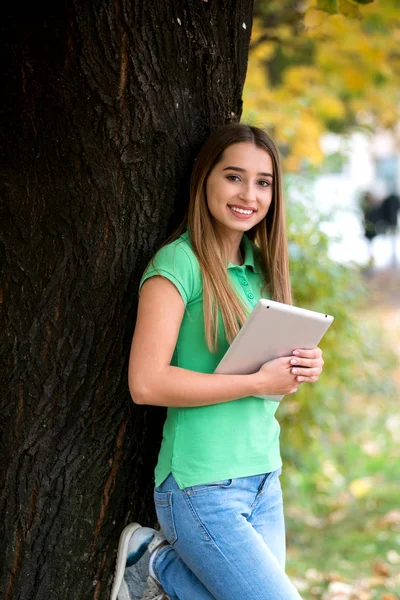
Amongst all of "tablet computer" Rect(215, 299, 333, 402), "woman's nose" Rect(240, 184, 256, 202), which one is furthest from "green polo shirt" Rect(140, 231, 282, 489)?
"woman's nose" Rect(240, 184, 256, 202)

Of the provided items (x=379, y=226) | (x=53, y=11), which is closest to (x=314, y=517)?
(x=53, y=11)

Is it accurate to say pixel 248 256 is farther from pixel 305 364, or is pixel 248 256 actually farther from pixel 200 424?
pixel 200 424

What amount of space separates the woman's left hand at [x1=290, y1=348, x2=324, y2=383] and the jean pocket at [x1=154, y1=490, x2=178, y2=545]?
19.8 inches

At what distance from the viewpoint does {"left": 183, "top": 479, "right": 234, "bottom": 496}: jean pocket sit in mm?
2293

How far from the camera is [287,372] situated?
92.1 inches

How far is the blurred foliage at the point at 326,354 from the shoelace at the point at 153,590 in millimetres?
2661

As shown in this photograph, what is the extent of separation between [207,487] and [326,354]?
3.02 m

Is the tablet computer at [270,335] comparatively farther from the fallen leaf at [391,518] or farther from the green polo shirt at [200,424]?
the fallen leaf at [391,518]

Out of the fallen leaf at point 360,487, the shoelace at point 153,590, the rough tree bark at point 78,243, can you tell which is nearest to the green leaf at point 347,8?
the rough tree bark at point 78,243

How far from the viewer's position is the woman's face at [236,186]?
2492mm

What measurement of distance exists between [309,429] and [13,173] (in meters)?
3.30

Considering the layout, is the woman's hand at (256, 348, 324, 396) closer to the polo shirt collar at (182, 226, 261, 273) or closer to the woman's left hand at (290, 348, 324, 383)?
the woman's left hand at (290, 348, 324, 383)

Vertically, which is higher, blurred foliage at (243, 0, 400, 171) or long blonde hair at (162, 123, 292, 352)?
blurred foliage at (243, 0, 400, 171)

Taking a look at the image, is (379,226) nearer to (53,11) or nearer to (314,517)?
(314,517)
